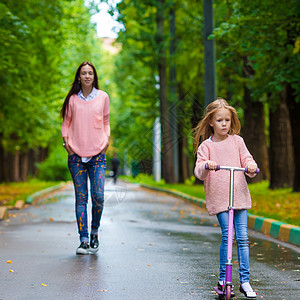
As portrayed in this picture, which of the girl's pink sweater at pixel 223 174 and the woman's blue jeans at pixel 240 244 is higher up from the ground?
the girl's pink sweater at pixel 223 174

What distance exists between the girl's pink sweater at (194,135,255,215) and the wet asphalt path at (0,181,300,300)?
2.45 ft

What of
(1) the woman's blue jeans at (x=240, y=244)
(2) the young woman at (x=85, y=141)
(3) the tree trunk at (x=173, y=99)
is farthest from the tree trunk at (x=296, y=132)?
(1) the woman's blue jeans at (x=240, y=244)

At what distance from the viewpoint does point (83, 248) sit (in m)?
7.20

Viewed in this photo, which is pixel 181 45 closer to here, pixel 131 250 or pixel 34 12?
pixel 34 12

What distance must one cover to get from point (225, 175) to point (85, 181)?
2.69m

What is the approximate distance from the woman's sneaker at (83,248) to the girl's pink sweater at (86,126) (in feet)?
3.39

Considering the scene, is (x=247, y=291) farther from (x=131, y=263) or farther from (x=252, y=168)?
(x=131, y=263)

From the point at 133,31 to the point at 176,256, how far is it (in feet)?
80.2

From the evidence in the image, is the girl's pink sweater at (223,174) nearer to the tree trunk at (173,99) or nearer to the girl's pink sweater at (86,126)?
the girl's pink sweater at (86,126)

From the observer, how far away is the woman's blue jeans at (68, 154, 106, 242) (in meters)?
7.18

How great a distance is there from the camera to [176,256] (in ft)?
23.5

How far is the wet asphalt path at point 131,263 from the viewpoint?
5145 millimetres

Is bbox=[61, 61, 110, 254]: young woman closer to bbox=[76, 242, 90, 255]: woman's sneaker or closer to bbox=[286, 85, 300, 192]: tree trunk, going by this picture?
bbox=[76, 242, 90, 255]: woman's sneaker

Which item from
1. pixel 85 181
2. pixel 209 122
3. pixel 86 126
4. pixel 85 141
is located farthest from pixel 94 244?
pixel 209 122
